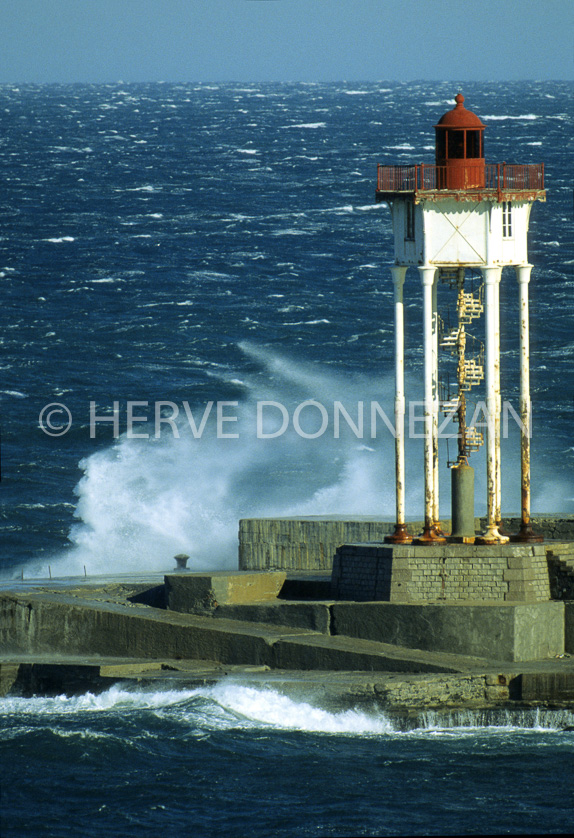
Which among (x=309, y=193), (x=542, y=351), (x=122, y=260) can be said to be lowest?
(x=542, y=351)

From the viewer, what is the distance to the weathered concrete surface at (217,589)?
79.8ft

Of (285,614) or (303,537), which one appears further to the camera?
(303,537)

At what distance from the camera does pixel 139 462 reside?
41.9 metres

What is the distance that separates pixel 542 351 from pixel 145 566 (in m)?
19.7

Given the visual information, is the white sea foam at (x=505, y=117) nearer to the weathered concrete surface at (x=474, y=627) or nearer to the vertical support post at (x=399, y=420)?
the vertical support post at (x=399, y=420)

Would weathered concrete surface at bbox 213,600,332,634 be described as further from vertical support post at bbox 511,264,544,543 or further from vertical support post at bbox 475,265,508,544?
vertical support post at bbox 511,264,544,543

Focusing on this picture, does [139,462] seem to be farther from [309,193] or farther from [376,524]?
[309,193]

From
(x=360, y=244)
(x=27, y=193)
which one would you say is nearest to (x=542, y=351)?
(x=360, y=244)

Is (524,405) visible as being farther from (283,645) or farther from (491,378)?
(283,645)

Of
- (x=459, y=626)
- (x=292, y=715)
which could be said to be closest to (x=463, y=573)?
(x=459, y=626)

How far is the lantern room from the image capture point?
23.1 metres

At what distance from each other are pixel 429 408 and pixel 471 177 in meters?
3.44

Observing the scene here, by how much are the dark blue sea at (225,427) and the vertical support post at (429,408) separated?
324cm

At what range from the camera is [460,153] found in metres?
23.2
